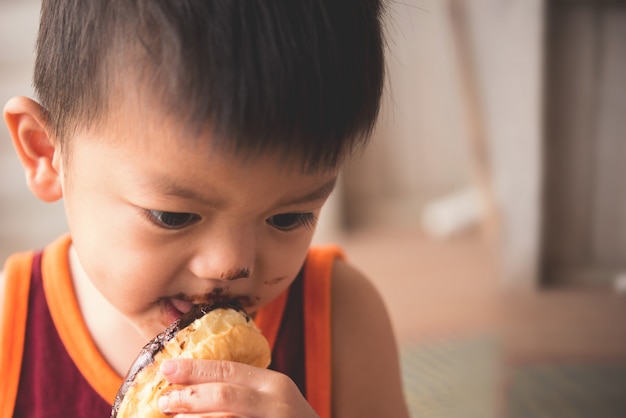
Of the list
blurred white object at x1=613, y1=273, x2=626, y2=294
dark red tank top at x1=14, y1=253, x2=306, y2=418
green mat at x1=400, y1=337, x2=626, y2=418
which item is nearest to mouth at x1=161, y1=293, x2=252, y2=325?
dark red tank top at x1=14, y1=253, x2=306, y2=418

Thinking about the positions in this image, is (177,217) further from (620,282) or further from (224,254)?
(620,282)

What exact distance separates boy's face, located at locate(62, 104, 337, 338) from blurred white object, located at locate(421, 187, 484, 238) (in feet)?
5.37

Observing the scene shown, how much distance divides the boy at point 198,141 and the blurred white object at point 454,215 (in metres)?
1.63

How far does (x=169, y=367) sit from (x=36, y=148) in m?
0.29

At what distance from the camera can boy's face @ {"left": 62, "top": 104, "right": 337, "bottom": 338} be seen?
66 cm

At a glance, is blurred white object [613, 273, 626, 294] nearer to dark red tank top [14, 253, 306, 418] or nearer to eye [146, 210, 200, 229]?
dark red tank top [14, 253, 306, 418]

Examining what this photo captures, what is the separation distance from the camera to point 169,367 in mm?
696

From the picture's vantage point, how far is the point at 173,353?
727 mm

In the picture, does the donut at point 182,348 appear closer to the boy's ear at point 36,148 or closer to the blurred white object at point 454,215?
the boy's ear at point 36,148

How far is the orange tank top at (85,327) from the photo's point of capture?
932mm

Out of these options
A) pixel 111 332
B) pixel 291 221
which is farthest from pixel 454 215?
pixel 291 221

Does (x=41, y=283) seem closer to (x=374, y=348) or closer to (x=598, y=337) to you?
(x=374, y=348)

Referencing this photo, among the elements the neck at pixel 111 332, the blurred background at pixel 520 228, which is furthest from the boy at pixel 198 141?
the blurred background at pixel 520 228

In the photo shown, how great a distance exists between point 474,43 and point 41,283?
1.08 m
